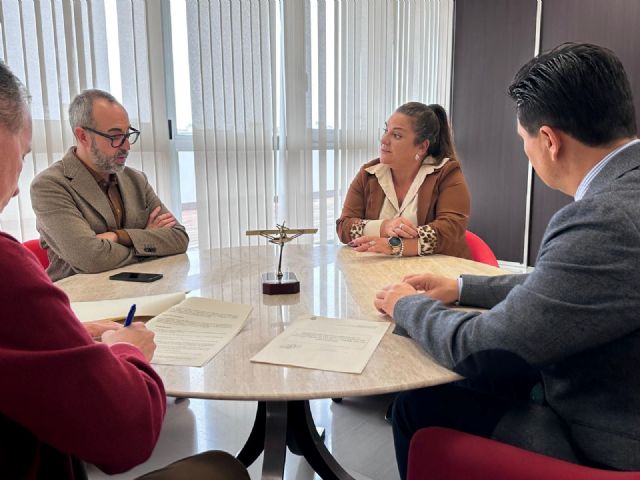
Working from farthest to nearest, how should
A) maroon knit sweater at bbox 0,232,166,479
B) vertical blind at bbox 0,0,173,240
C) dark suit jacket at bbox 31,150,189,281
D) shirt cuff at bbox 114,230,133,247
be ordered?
vertical blind at bbox 0,0,173,240
shirt cuff at bbox 114,230,133,247
dark suit jacket at bbox 31,150,189,281
maroon knit sweater at bbox 0,232,166,479

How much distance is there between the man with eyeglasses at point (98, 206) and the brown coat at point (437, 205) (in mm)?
874

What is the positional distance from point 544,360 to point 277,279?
0.94m

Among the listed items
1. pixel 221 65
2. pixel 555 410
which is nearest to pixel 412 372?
pixel 555 410

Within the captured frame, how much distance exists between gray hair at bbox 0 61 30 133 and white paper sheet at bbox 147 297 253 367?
0.58m

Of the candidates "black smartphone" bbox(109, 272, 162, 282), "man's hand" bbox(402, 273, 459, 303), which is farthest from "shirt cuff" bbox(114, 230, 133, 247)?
"man's hand" bbox(402, 273, 459, 303)

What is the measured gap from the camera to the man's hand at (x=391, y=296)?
137cm

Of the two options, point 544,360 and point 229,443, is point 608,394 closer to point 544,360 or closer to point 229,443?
point 544,360

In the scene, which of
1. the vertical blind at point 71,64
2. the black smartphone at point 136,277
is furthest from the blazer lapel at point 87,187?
the vertical blind at point 71,64

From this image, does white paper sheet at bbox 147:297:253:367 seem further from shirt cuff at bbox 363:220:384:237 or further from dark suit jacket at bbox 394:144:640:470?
shirt cuff at bbox 363:220:384:237

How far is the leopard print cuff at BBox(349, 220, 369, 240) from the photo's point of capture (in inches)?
96.7

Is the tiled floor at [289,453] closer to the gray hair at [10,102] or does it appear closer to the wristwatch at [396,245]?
the wristwatch at [396,245]

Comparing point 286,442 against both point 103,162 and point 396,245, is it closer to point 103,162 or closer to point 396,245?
point 396,245

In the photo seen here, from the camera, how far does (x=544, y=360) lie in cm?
98

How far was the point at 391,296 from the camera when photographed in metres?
1.39
